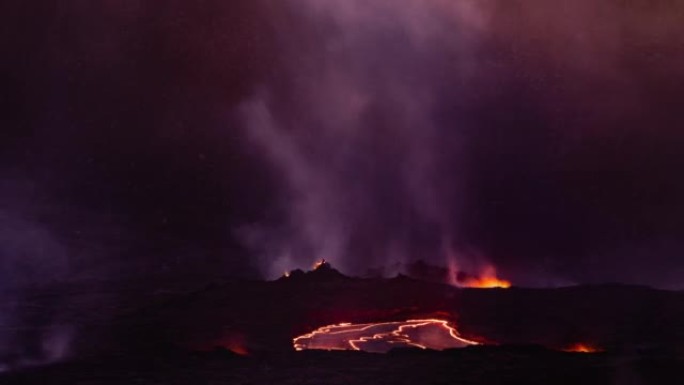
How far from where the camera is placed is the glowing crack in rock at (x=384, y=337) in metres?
9.31

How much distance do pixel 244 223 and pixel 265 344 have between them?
37.6ft

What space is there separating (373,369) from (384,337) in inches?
71.9

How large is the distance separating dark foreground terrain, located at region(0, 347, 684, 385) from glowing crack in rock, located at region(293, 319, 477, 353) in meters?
0.55

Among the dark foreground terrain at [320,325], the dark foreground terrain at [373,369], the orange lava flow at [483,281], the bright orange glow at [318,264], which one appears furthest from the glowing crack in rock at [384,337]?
the bright orange glow at [318,264]

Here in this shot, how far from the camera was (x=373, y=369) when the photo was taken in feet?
26.3

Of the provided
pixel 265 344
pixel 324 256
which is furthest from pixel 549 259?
pixel 265 344

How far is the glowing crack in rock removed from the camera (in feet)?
30.6

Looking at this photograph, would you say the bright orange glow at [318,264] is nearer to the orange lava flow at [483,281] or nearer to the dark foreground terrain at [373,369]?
the orange lava flow at [483,281]

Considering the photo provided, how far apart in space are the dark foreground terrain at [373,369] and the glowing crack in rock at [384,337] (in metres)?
0.55

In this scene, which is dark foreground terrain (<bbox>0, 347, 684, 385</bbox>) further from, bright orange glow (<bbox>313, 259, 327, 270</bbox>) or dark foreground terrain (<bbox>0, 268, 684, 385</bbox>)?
bright orange glow (<bbox>313, 259, 327, 270</bbox>)

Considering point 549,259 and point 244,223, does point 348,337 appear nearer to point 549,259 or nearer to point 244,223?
point 549,259

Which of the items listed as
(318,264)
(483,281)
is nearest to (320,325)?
(483,281)

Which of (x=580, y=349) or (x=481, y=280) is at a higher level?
(x=481, y=280)

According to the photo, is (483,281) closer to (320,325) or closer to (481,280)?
(481,280)
